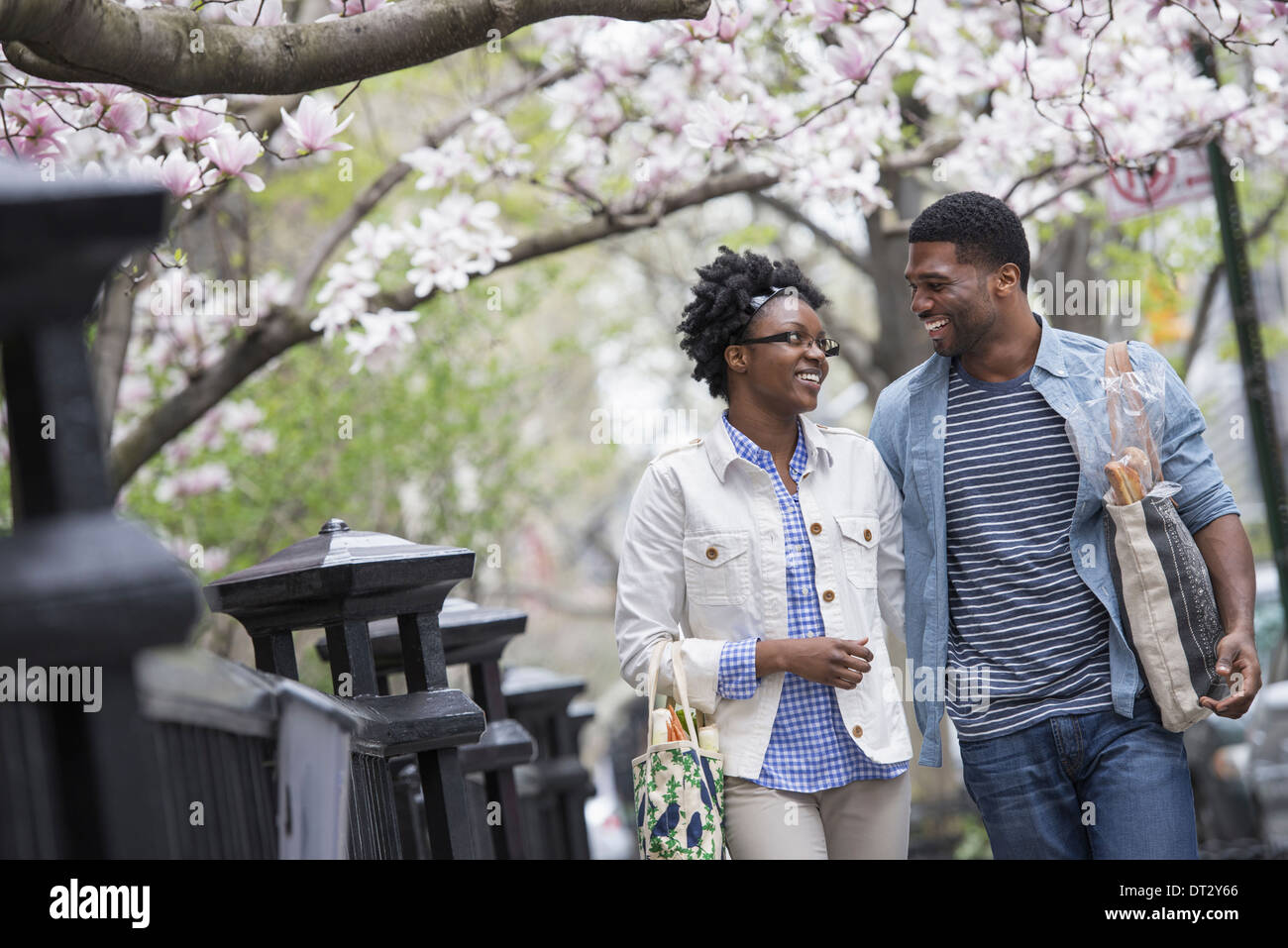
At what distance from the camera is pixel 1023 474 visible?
11.5ft

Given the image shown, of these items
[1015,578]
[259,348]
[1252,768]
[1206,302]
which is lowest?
[1252,768]

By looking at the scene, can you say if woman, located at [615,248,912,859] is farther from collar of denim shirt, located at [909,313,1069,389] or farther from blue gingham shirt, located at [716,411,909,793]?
collar of denim shirt, located at [909,313,1069,389]

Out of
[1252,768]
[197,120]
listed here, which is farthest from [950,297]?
[1252,768]

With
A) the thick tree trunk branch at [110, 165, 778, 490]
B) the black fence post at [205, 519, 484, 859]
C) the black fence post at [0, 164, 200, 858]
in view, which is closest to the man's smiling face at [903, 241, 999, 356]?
the black fence post at [205, 519, 484, 859]

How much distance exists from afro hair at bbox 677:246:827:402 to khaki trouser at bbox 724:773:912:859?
3.39 feet

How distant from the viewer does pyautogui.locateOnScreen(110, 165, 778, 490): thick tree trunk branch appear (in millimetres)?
5754

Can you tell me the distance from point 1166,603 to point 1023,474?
44 cm

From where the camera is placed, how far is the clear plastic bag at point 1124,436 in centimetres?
338

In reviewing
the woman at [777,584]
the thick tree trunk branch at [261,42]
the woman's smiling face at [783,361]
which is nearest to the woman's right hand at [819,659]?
the woman at [777,584]

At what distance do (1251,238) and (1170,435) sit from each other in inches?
→ 320

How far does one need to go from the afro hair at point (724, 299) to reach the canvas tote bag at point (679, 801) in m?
0.94

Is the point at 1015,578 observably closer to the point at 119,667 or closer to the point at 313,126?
the point at 119,667
